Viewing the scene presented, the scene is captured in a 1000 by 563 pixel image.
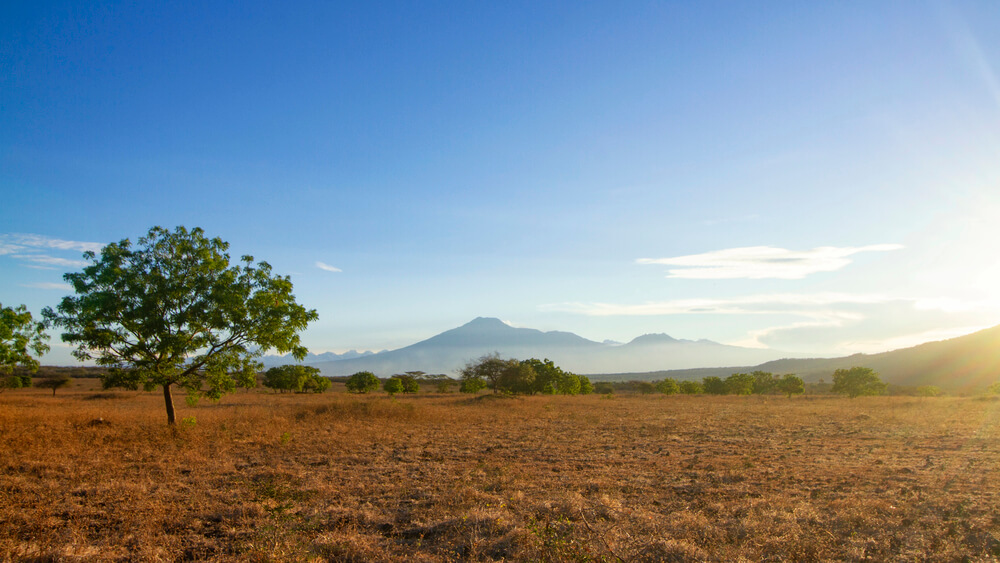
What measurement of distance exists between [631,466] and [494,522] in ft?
24.4

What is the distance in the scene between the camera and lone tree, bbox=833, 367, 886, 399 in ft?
191

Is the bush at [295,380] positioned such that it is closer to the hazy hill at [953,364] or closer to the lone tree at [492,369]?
the lone tree at [492,369]

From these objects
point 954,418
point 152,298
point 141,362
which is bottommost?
point 954,418

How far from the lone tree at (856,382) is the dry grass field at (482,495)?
43679 mm

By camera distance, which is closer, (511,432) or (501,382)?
(511,432)

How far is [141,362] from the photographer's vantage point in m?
18.8

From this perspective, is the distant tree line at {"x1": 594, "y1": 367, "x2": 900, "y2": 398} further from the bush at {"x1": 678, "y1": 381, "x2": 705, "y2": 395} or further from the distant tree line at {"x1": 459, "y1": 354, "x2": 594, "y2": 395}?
the distant tree line at {"x1": 459, "y1": 354, "x2": 594, "y2": 395}

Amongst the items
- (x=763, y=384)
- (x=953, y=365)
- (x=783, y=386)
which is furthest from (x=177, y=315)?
(x=953, y=365)

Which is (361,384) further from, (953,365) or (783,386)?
(953,365)

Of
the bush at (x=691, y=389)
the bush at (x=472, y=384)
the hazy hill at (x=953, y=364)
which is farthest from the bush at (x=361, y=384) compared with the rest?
the hazy hill at (x=953, y=364)

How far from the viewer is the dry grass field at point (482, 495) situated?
736 centimetres

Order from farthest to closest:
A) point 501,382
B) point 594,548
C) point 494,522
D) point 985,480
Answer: point 501,382 → point 985,480 → point 494,522 → point 594,548

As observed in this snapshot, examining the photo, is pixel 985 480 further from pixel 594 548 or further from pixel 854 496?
pixel 594 548

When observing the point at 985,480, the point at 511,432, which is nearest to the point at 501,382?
the point at 511,432
